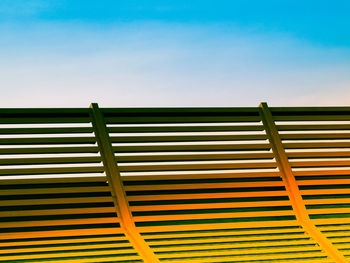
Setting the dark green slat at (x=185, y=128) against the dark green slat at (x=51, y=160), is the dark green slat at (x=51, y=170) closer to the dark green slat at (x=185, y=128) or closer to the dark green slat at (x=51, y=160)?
the dark green slat at (x=51, y=160)

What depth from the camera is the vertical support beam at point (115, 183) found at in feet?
16.5

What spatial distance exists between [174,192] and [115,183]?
564mm

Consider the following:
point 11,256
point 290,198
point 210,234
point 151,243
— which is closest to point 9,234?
point 11,256

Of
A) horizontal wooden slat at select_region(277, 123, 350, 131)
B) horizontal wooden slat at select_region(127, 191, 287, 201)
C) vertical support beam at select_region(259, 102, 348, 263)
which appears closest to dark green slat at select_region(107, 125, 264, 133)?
vertical support beam at select_region(259, 102, 348, 263)

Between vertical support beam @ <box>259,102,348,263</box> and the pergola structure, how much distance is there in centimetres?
1

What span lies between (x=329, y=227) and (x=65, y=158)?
8.43 feet

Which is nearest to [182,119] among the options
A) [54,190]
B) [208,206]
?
[208,206]

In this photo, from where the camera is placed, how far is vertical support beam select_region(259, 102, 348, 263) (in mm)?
5125

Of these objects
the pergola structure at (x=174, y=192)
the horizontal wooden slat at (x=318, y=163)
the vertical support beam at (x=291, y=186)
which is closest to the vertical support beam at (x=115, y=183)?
the pergola structure at (x=174, y=192)

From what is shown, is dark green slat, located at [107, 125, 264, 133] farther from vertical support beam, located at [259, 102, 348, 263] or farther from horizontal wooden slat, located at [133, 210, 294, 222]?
horizontal wooden slat, located at [133, 210, 294, 222]

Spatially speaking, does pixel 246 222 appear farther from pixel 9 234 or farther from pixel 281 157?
pixel 9 234

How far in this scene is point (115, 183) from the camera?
544 cm

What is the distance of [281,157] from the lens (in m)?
5.94

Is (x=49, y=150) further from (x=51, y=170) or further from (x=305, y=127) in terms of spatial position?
(x=305, y=127)
